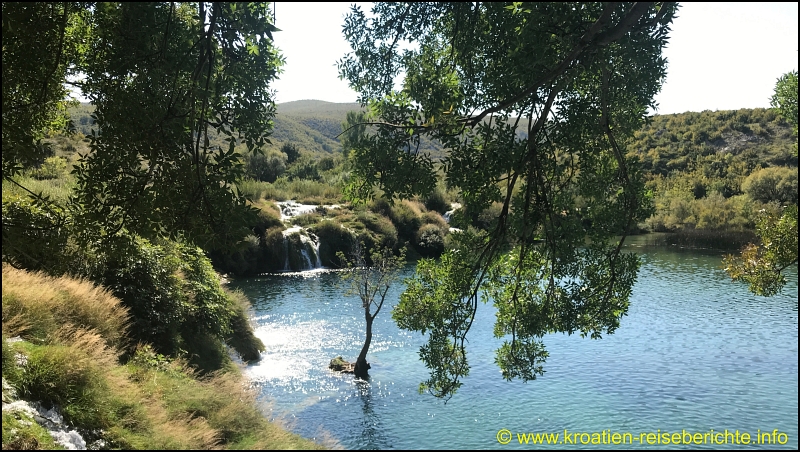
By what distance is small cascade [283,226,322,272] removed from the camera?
34906 millimetres

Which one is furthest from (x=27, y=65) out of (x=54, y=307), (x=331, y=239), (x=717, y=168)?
(x=717, y=168)

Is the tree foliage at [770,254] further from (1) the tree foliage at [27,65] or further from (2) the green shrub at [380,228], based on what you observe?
(2) the green shrub at [380,228]

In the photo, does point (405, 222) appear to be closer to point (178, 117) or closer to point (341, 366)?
point (341, 366)

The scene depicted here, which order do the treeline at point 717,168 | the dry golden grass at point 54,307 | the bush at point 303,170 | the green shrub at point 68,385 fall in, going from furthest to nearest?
1. the bush at point 303,170
2. the treeline at point 717,168
3. the dry golden grass at point 54,307
4. the green shrub at point 68,385

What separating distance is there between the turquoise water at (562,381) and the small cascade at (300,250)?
8.54 m

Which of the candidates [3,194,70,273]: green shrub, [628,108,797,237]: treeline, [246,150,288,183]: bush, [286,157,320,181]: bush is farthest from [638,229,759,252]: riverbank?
[3,194,70,273]: green shrub

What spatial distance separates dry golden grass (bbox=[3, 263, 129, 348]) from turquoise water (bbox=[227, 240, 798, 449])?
208 inches

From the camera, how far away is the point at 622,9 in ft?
16.6

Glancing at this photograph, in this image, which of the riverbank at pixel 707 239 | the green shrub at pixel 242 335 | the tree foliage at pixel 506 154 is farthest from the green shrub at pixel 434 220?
the tree foliage at pixel 506 154

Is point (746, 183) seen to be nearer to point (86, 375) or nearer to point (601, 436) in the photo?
point (601, 436)

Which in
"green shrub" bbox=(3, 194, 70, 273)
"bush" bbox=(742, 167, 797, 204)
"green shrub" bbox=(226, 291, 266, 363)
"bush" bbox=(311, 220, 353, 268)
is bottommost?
"green shrub" bbox=(226, 291, 266, 363)

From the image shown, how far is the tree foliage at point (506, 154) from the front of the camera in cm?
603

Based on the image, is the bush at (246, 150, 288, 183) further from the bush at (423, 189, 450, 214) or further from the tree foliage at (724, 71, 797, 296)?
the tree foliage at (724, 71, 797, 296)

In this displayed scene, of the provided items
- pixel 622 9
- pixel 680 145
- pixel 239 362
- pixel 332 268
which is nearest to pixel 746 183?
pixel 680 145
